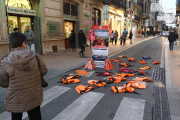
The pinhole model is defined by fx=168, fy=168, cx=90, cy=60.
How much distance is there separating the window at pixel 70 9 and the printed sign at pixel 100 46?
6.64 m

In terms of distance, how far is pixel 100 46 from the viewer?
8969mm

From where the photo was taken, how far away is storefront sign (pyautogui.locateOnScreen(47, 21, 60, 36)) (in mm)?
12633

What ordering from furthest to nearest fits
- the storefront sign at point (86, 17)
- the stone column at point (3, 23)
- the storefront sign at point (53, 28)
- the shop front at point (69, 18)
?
the storefront sign at point (86, 17) < the shop front at point (69, 18) < the storefront sign at point (53, 28) < the stone column at point (3, 23)

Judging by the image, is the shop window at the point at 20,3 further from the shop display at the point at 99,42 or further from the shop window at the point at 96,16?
the shop window at the point at 96,16

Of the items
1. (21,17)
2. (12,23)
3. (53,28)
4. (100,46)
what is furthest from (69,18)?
(100,46)

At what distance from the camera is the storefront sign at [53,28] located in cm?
1263

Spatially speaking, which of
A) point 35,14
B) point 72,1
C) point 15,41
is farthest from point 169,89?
point 72,1

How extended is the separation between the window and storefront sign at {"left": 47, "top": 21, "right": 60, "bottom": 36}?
6.97 feet

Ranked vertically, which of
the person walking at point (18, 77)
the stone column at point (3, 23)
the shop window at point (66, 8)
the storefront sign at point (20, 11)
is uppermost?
the shop window at point (66, 8)

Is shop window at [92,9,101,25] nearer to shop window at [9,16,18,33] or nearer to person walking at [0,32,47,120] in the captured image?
shop window at [9,16,18,33]

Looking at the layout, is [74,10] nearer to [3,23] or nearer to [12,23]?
[12,23]

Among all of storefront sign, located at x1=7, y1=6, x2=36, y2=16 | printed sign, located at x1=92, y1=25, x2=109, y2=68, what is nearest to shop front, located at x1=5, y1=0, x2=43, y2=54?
storefront sign, located at x1=7, y1=6, x2=36, y2=16

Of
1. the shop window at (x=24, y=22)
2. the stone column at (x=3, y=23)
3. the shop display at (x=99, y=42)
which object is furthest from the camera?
the shop window at (x=24, y=22)

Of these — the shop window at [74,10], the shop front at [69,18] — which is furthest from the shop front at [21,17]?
the shop window at [74,10]
